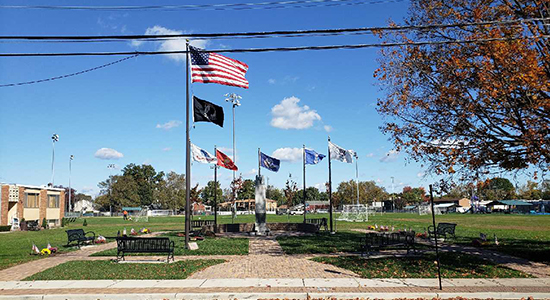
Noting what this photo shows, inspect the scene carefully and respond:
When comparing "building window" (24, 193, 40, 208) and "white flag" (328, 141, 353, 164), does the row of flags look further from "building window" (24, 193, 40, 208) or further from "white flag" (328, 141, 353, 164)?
"building window" (24, 193, 40, 208)

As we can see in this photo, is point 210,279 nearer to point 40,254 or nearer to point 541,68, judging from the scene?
point 40,254

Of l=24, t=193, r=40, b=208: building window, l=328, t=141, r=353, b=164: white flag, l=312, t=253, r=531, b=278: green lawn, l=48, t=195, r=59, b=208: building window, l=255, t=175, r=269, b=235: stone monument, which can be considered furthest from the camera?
l=48, t=195, r=59, b=208: building window

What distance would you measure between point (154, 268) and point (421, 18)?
14.6 m

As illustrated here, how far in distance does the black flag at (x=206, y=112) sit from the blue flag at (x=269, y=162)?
9.08 m

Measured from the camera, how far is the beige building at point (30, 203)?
39219mm

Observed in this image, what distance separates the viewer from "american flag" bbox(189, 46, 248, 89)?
627 inches

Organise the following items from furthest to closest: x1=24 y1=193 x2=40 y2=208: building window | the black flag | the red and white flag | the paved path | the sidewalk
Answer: x1=24 y1=193 x2=40 y2=208: building window → the red and white flag → the black flag → the paved path → the sidewalk

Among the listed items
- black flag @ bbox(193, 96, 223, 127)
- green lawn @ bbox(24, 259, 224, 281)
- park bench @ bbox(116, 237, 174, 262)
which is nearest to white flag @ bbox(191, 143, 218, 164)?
black flag @ bbox(193, 96, 223, 127)

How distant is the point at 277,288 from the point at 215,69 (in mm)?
9338

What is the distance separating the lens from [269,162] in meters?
27.8

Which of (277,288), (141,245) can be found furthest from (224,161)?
(277,288)

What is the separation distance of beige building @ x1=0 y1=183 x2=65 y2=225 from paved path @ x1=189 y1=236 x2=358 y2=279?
34.6 m

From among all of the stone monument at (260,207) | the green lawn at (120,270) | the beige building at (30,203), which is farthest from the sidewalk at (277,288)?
the beige building at (30,203)

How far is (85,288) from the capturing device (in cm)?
1055
